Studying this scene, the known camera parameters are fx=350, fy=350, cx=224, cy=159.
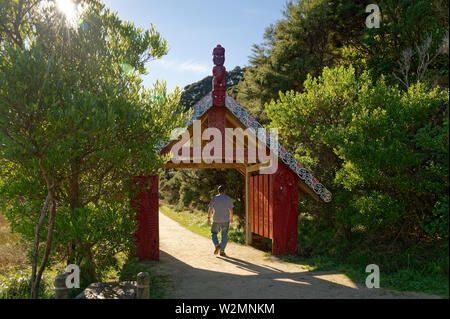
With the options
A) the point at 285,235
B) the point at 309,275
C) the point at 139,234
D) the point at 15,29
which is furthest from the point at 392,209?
the point at 15,29

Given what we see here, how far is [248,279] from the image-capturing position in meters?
8.22

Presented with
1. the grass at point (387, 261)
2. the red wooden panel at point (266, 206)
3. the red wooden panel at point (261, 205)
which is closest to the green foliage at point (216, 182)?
the red wooden panel at point (261, 205)

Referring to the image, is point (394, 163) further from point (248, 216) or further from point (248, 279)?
point (248, 216)

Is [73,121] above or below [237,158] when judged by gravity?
above

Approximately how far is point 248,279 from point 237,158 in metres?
3.98

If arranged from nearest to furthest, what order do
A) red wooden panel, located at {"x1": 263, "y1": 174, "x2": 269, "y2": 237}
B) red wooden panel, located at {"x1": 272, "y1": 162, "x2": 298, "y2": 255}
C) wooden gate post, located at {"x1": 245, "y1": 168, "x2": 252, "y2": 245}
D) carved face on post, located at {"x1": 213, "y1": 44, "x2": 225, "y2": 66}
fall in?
carved face on post, located at {"x1": 213, "y1": 44, "x2": 225, "y2": 66}
red wooden panel, located at {"x1": 272, "y1": 162, "x2": 298, "y2": 255}
red wooden panel, located at {"x1": 263, "y1": 174, "x2": 269, "y2": 237}
wooden gate post, located at {"x1": 245, "y1": 168, "x2": 252, "y2": 245}

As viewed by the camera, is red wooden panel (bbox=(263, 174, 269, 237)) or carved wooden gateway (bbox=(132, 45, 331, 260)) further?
red wooden panel (bbox=(263, 174, 269, 237))

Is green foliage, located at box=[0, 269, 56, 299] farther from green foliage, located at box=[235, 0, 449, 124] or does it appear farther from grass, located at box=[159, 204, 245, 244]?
green foliage, located at box=[235, 0, 449, 124]

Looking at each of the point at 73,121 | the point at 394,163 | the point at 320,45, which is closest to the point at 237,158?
the point at 394,163

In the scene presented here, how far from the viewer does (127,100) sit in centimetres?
716

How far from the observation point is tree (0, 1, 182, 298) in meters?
5.86

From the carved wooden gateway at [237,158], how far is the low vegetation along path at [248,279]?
92 centimetres

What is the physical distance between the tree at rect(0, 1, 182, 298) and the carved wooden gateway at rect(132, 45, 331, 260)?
1.89 metres

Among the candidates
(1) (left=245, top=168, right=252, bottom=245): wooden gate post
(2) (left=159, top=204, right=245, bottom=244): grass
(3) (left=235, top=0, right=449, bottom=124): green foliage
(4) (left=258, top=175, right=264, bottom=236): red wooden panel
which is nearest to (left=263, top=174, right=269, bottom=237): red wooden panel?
(4) (left=258, top=175, right=264, bottom=236): red wooden panel
